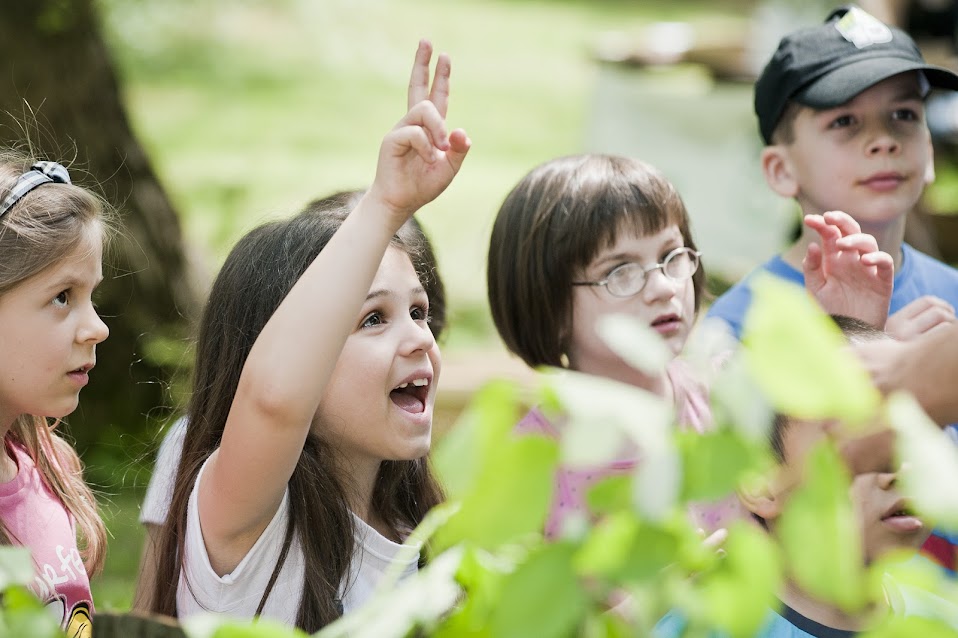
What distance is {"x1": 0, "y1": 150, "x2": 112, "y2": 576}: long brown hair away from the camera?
1811mm

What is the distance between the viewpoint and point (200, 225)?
867cm

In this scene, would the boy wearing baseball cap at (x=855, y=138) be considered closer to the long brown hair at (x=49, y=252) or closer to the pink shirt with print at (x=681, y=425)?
the pink shirt with print at (x=681, y=425)

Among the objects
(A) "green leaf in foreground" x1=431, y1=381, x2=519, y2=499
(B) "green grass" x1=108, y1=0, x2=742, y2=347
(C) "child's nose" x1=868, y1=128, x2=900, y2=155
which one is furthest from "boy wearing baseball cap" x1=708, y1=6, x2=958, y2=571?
(B) "green grass" x1=108, y1=0, x2=742, y2=347

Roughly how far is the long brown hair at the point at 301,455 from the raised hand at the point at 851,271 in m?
0.86

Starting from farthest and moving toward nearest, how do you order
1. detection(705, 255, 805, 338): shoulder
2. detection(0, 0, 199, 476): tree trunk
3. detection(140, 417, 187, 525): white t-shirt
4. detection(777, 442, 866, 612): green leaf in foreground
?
detection(0, 0, 199, 476): tree trunk
detection(705, 255, 805, 338): shoulder
detection(140, 417, 187, 525): white t-shirt
detection(777, 442, 866, 612): green leaf in foreground

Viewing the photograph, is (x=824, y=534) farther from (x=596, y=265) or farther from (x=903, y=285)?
(x=903, y=285)

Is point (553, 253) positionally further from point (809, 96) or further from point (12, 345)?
point (12, 345)

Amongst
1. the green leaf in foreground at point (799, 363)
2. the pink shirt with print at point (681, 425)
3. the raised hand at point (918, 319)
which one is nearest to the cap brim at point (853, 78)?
the raised hand at point (918, 319)

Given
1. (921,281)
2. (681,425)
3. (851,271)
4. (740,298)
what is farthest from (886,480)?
(921,281)

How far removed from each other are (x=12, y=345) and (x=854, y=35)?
2.14 meters

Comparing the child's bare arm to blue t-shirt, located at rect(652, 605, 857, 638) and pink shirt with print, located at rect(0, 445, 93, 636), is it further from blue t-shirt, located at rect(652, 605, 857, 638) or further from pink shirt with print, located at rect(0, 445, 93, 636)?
blue t-shirt, located at rect(652, 605, 857, 638)

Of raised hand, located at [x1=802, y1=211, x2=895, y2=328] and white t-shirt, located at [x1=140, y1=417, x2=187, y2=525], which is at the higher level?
raised hand, located at [x1=802, y1=211, x2=895, y2=328]

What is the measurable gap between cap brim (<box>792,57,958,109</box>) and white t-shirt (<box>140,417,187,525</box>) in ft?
5.53

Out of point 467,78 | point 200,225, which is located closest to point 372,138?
point 467,78
